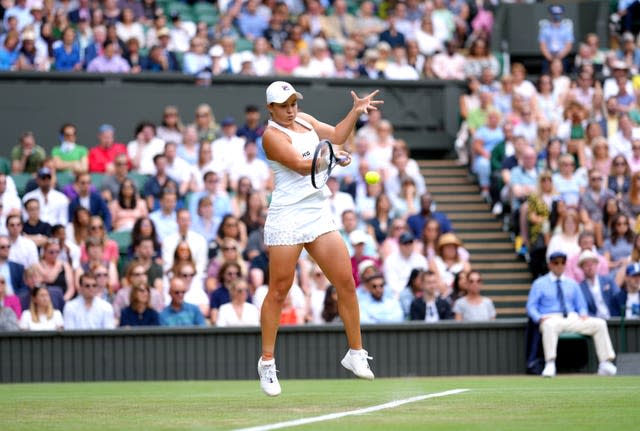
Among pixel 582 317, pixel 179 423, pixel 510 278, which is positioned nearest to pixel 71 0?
pixel 510 278

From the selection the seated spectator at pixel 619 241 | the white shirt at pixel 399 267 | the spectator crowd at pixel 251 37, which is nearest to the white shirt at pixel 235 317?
the white shirt at pixel 399 267

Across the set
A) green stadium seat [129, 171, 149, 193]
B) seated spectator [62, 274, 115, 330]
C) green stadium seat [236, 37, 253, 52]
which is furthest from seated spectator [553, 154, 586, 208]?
seated spectator [62, 274, 115, 330]

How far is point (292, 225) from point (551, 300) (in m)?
7.00

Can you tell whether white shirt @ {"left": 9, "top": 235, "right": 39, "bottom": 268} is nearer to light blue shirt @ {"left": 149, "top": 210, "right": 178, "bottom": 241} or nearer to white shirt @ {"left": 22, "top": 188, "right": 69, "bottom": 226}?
white shirt @ {"left": 22, "top": 188, "right": 69, "bottom": 226}

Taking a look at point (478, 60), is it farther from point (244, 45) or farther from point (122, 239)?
point (122, 239)

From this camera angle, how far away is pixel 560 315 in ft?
51.4

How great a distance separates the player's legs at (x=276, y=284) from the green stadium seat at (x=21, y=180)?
948cm

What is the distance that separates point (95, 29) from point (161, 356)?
704 centimetres

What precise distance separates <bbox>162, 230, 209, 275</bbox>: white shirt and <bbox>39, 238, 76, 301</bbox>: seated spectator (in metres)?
1.33

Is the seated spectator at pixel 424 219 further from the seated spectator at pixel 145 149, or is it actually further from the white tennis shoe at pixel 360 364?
the white tennis shoe at pixel 360 364

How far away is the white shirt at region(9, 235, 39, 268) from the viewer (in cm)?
1655

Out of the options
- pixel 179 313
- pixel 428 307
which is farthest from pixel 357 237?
pixel 179 313

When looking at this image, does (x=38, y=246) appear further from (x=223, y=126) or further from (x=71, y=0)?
(x=71, y=0)

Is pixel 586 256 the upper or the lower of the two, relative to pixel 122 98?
lower
